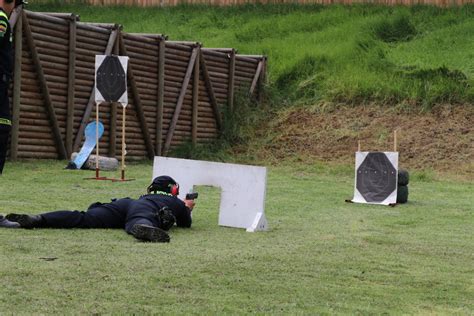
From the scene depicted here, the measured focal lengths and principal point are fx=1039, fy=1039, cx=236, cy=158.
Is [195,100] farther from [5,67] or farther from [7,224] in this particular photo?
[7,224]

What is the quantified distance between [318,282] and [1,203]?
5594 mm

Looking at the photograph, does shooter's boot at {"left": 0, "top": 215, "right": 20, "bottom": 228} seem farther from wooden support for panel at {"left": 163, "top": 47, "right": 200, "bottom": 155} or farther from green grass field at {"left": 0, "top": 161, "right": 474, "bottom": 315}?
wooden support for panel at {"left": 163, "top": 47, "right": 200, "bottom": 155}

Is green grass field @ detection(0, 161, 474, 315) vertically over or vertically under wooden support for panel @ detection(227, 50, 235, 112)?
under

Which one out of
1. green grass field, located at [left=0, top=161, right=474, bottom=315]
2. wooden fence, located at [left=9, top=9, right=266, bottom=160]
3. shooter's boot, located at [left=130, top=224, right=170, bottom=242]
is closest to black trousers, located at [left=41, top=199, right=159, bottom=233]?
green grass field, located at [left=0, top=161, right=474, bottom=315]

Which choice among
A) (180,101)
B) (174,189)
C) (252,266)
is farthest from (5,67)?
(180,101)

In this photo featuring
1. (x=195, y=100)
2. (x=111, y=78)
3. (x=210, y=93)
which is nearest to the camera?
(x=111, y=78)

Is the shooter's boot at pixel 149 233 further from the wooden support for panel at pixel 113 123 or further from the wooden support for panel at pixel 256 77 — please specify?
the wooden support for panel at pixel 256 77

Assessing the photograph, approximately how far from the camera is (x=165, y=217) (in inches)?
370

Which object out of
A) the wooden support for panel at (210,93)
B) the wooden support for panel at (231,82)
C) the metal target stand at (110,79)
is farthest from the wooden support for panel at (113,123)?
the wooden support for panel at (231,82)

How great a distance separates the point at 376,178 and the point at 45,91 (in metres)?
7.71

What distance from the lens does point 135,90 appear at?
74.2 feet

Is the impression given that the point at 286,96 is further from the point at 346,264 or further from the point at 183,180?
the point at 346,264

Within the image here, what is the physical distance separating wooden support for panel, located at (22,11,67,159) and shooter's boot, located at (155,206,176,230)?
10623mm

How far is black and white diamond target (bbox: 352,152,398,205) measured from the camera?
576 inches
